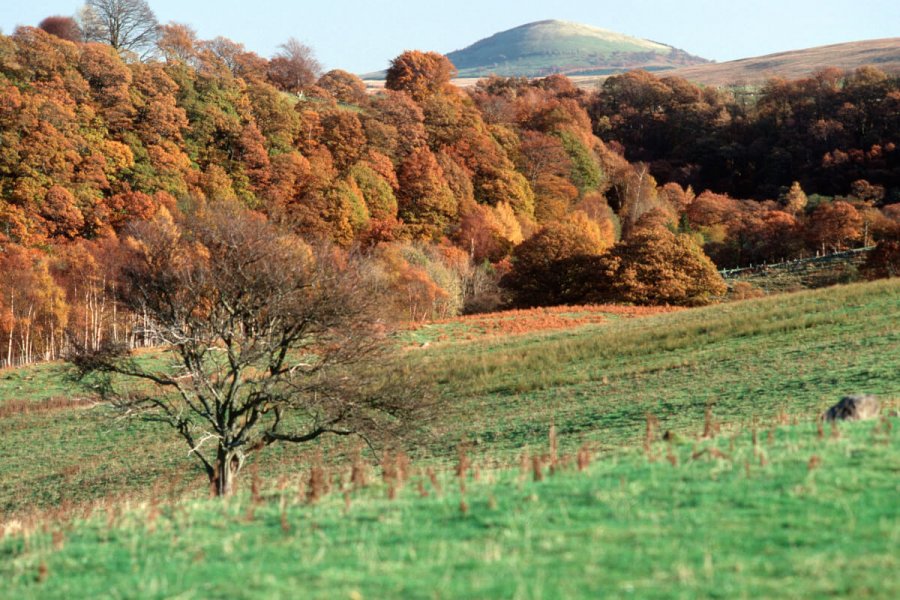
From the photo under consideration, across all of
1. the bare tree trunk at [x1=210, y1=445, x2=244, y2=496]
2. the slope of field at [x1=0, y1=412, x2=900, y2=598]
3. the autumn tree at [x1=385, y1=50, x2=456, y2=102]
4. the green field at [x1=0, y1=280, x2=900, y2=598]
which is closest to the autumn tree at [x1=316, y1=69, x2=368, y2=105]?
the autumn tree at [x1=385, y1=50, x2=456, y2=102]

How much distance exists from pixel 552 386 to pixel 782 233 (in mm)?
72762

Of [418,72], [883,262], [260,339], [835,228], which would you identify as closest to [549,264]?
[883,262]

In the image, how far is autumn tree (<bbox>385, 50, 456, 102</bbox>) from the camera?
144625 mm

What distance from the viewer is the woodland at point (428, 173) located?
77750mm

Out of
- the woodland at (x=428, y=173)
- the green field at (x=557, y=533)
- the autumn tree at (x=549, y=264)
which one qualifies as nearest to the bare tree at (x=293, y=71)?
the woodland at (x=428, y=173)

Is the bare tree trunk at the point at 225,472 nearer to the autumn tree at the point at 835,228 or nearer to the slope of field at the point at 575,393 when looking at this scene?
the slope of field at the point at 575,393

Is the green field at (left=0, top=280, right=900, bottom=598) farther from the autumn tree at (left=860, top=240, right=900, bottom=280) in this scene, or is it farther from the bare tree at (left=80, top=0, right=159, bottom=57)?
the bare tree at (left=80, top=0, right=159, bottom=57)

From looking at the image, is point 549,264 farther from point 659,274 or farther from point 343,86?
point 343,86

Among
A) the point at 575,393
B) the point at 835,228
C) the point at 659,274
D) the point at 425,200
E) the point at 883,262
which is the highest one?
the point at 425,200

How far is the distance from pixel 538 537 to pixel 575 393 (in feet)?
77.7

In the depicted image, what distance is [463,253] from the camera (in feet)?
314

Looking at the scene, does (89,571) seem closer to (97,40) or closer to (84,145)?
(84,145)

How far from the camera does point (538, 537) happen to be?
779cm

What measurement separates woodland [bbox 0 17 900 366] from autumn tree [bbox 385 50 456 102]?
437 millimetres
